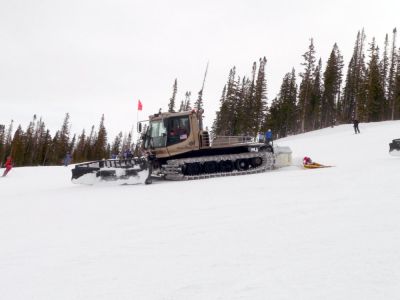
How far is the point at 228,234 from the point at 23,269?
104 inches

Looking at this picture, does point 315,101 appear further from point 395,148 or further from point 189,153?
point 189,153

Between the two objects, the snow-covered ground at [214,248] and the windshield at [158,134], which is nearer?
the snow-covered ground at [214,248]

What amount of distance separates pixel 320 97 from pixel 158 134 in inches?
2002

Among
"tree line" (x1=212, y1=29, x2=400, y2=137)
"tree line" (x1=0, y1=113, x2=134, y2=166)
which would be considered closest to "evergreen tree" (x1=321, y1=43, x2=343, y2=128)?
"tree line" (x1=212, y1=29, x2=400, y2=137)

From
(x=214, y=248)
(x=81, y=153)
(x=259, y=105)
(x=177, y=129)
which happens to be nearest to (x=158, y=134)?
(x=177, y=129)

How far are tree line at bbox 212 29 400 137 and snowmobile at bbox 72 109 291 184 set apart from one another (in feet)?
122

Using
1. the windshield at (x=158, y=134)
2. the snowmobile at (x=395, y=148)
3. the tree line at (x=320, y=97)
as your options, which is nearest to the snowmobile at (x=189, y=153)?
the windshield at (x=158, y=134)

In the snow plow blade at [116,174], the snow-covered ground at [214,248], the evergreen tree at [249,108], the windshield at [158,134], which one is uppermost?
the evergreen tree at [249,108]

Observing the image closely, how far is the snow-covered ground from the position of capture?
10.4ft

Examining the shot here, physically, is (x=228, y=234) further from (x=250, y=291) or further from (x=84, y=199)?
(x=84, y=199)

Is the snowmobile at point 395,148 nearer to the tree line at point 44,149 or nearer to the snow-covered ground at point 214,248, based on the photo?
the snow-covered ground at point 214,248

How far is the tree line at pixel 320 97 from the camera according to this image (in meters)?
52.5

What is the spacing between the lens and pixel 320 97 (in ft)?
194

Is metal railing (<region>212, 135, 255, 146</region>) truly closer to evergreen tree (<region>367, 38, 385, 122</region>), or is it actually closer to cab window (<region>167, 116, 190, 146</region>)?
cab window (<region>167, 116, 190, 146</region>)
